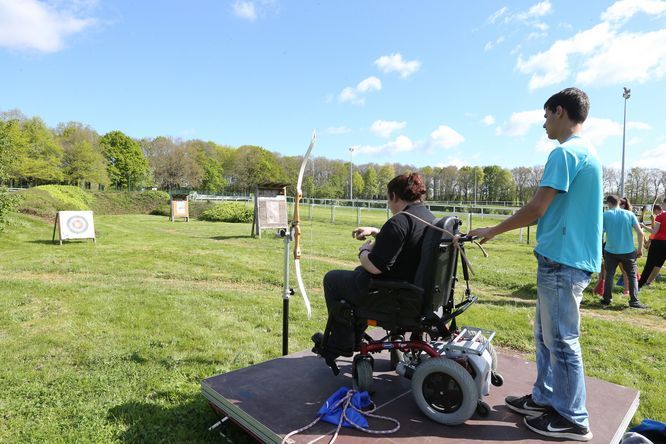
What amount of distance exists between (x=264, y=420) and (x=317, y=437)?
388mm

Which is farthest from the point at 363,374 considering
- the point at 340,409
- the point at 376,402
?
the point at 340,409

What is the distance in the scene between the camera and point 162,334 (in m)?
5.05

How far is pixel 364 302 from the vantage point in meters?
2.94

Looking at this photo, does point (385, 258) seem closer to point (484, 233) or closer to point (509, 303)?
point (484, 233)

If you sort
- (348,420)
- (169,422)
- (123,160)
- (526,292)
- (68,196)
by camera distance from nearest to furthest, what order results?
(348,420)
(169,422)
(526,292)
(68,196)
(123,160)

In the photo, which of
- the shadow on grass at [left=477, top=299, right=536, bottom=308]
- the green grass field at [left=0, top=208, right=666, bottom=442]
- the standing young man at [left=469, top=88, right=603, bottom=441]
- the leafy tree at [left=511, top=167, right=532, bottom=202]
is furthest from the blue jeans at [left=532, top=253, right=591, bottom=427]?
the leafy tree at [left=511, top=167, right=532, bottom=202]

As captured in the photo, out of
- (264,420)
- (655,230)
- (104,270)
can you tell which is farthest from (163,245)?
(655,230)

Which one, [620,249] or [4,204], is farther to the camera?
[4,204]

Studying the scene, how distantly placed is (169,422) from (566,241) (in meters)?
3.05

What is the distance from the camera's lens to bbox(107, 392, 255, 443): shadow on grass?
2994 millimetres

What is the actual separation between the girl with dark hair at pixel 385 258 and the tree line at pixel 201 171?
2628cm

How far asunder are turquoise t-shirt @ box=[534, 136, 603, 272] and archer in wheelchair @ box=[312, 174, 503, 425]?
1.80 ft

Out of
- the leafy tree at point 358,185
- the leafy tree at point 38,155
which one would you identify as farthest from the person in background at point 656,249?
the leafy tree at point 358,185

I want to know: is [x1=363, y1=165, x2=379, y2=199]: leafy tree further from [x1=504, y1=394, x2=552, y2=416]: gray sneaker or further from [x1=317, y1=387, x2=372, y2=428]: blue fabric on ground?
[x1=317, y1=387, x2=372, y2=428]: blue fabric on ground
